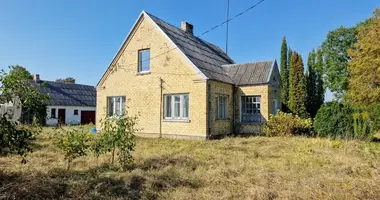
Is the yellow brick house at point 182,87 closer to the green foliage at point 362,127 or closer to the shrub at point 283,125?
the shrub at point 283,125

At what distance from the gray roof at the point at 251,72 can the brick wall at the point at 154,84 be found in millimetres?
3718

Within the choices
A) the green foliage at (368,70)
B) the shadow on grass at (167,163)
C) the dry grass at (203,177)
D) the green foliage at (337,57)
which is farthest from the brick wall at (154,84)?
the green foliage at (337,57)

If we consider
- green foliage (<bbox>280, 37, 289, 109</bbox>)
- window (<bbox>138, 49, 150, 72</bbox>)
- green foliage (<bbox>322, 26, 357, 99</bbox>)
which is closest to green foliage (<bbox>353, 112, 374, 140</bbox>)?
green foliage (<bbox>280, 37, 289, 109</bbox>)

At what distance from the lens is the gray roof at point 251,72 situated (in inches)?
619

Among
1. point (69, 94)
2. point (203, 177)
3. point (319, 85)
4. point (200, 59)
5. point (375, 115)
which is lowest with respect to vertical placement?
point (203, 177)

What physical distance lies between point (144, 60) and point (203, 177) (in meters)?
11.8

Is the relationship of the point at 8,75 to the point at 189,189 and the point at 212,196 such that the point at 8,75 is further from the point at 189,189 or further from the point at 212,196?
the point at 212,196

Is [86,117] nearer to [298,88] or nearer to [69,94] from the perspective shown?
[69,94]

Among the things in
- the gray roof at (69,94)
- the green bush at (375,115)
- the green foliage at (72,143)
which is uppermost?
the gray roof at (69,94)

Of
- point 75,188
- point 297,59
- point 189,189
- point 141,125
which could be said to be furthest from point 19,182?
point 297,59

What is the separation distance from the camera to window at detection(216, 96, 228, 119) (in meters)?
15.0

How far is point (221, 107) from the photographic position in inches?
607

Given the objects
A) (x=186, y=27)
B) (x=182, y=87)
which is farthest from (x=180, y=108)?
(x=186, y=27)

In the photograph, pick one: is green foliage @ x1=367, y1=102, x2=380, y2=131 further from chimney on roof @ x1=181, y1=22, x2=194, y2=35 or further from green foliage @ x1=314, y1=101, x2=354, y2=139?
chimney on roof @ x1=181, y1=22, x2=194, y2=35
